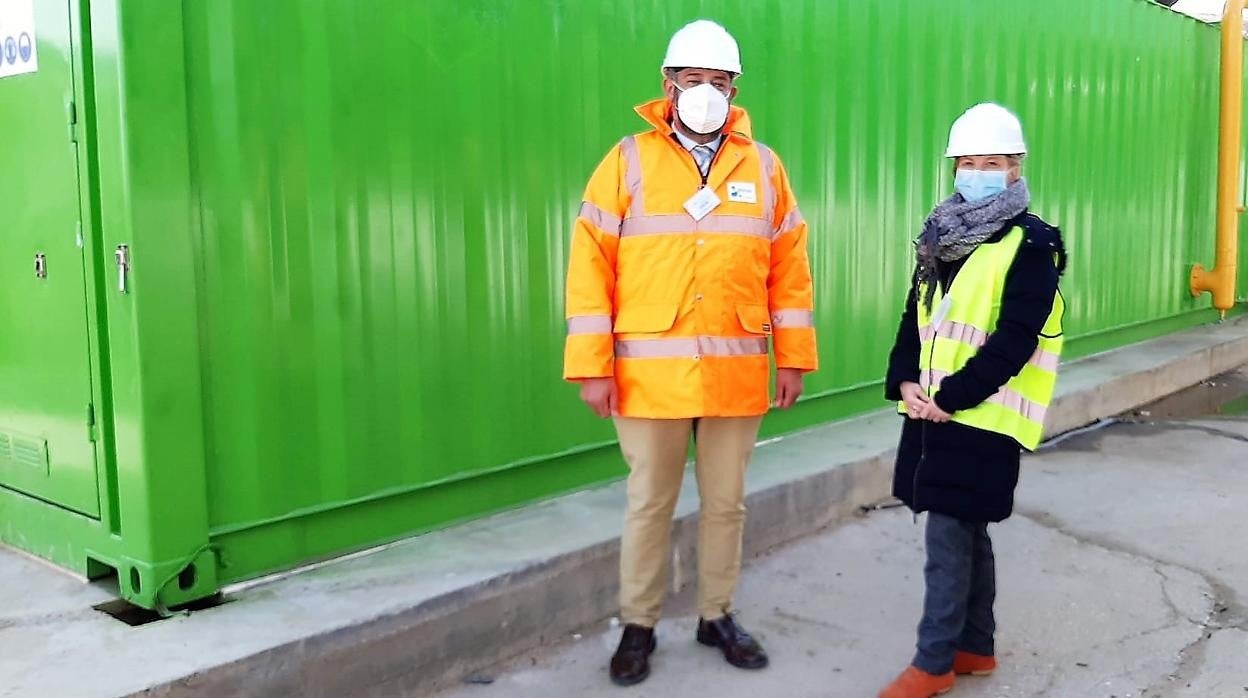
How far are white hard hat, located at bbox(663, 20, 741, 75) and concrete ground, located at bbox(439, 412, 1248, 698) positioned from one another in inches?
70.5

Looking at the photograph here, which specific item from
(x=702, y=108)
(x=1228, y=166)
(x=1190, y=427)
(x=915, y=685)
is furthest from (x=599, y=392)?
(x=1228, y=166)

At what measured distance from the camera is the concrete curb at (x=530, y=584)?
2.71 m

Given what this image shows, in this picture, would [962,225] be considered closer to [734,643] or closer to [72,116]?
[734,643]

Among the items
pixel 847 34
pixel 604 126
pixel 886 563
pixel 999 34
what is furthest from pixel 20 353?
pixel 999 34

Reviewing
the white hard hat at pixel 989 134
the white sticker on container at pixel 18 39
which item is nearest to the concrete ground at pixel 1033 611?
the white hard hat at pixel 989 134

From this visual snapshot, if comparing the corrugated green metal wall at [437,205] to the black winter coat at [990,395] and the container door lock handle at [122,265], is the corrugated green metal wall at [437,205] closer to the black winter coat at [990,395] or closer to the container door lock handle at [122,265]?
the container door lock handle at [122,265]

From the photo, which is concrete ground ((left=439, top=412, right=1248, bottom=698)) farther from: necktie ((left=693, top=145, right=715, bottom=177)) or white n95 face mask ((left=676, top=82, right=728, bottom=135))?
white n95 face mask ((left=676, top=82, right=728, bottom=135))

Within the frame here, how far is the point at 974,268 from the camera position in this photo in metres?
2.79

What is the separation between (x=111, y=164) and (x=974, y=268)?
234 cm

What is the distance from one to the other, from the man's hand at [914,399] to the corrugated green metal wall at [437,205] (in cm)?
149

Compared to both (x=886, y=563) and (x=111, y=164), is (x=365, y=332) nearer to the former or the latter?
→ (x=111, y=164)

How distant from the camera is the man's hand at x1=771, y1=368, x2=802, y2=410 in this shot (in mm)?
3131

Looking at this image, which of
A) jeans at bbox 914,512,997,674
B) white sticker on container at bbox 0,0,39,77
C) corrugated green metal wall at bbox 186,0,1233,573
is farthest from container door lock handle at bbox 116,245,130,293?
jeans at bbox 914,512,997,674

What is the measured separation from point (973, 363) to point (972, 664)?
981 millimetres
